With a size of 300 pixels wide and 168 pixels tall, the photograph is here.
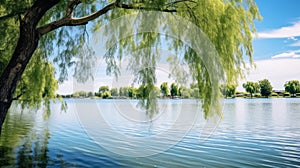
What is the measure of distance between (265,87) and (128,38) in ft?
251

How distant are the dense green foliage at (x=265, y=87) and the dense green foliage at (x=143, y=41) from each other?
74.5m

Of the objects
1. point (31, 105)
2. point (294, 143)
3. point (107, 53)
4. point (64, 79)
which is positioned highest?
point (107, 53)

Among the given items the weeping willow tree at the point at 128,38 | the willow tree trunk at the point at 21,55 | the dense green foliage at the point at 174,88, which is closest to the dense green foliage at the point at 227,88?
the weeping willow tree at the point at 128,38

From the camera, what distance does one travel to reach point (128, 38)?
666 cm

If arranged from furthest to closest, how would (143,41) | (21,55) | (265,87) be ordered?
(265,87) < (143,41) < (21,55)

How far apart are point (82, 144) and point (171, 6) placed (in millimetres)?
6244

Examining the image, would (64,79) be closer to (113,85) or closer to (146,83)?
(113,85)

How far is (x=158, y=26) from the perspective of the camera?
582 cm

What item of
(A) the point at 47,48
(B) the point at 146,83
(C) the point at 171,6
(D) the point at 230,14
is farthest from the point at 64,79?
(D) the point at 230,14

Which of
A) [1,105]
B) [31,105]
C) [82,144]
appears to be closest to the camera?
[1,105]

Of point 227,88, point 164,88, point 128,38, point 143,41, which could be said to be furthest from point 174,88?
point 227,88

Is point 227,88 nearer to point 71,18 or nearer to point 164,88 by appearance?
point 164,88

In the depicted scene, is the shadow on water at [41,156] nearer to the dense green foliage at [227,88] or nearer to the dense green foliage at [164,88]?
the dense green foliage at [164,88]

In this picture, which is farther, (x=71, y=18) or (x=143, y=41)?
(x=143, y=41)
